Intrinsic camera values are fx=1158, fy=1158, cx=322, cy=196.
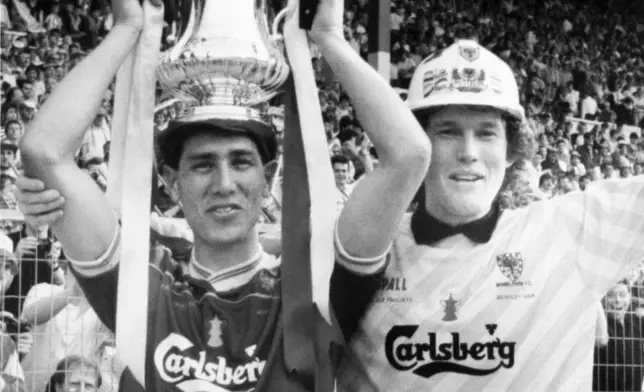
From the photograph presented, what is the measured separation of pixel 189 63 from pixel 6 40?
798 centimetres

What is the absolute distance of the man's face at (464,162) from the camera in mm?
2781

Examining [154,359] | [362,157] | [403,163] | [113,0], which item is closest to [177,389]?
[154,359]

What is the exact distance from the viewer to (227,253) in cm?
259

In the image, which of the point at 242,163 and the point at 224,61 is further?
the point at 242,163

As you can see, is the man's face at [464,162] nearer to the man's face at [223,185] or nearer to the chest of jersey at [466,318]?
the chest of jersey at [466,318]

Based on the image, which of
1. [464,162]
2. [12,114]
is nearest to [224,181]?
[464,162]

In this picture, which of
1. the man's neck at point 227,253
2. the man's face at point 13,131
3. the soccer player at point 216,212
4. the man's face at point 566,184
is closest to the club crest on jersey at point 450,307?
the soccer player at point 216,212

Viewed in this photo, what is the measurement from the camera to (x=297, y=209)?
2.58 meters

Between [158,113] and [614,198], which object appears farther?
[158,113]

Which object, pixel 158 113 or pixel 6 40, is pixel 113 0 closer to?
pixel 158 113

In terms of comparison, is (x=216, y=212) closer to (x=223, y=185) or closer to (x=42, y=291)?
(x=223, y=185)

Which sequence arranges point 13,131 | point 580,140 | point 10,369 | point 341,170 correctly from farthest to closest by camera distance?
point 580,140 < point 13,131 < point 341,170 < point 10,369

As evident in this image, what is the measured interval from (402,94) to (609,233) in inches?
327

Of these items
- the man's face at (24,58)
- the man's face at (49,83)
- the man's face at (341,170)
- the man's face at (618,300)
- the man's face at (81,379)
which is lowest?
the man's face at (81,379)
